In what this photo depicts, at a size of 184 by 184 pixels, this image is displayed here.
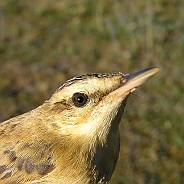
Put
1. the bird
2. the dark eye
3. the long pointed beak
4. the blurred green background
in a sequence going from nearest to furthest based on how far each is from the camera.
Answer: the long pointed beak < the dark eye < the bird < the blurred green background

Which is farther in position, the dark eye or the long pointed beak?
the dark eye

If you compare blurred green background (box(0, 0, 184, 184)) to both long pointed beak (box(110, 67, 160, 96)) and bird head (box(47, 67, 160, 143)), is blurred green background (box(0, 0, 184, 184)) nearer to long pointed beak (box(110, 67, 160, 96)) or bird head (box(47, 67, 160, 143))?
bird head (box(47, 67, 160, 143))

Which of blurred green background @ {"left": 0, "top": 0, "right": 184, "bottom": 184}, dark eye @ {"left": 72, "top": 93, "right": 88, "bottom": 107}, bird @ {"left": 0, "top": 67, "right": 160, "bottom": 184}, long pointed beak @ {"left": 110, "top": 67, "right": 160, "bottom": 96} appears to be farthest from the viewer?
blurred green background @ {"left": 0, "top": 0, "right": 184, "bottom": 184}

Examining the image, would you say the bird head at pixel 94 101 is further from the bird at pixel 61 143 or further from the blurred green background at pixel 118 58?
the blurred green background at pixel 118 58

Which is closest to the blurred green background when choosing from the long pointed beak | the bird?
the bird

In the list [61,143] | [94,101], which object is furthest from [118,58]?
[94,101]

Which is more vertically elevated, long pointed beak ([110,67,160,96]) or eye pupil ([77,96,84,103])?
eye pupil ([77,96,84,103])
